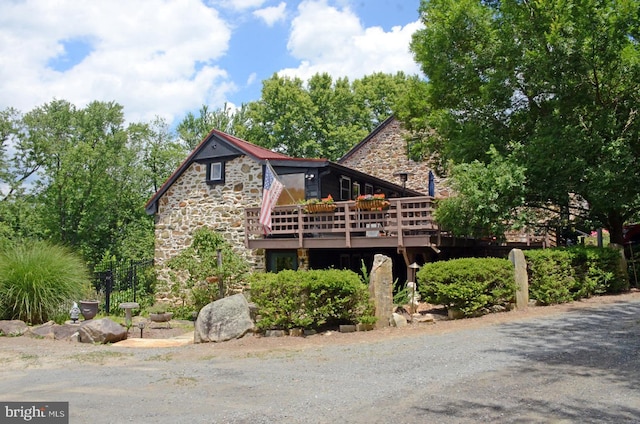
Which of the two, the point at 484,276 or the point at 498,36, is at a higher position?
the point at 498,36

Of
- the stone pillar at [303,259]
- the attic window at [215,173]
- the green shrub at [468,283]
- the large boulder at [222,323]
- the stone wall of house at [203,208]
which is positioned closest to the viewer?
the large boulder at [222,323]

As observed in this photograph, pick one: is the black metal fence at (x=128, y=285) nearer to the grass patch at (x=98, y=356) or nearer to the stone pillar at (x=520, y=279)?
the grass patch at (x=98, y=356)

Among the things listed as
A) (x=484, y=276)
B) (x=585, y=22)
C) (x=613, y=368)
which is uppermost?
(x=585, y=22)

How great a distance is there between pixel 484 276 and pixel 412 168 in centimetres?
1556

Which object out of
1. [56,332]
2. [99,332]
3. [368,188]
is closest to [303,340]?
[99,332]

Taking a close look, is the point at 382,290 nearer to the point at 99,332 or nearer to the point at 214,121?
the point at 99,332

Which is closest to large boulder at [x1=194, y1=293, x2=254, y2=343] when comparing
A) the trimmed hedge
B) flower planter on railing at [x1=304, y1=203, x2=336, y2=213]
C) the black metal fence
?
flower planter on railing at [x1=304, y1=203, x2=336, y2=213]

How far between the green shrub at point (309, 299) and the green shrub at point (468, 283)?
1685 millimetres

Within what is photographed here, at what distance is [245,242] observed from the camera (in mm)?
18016

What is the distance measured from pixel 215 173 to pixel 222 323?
9.91 m

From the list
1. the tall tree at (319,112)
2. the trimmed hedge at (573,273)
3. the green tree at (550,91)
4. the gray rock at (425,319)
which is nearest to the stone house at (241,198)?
the green tree at (550,91)

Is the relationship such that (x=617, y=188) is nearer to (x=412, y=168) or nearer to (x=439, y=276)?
(x=439, y=276)

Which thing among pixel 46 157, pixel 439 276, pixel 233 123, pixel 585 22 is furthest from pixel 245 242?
pixel 233 123

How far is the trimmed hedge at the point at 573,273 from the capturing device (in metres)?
12.5
